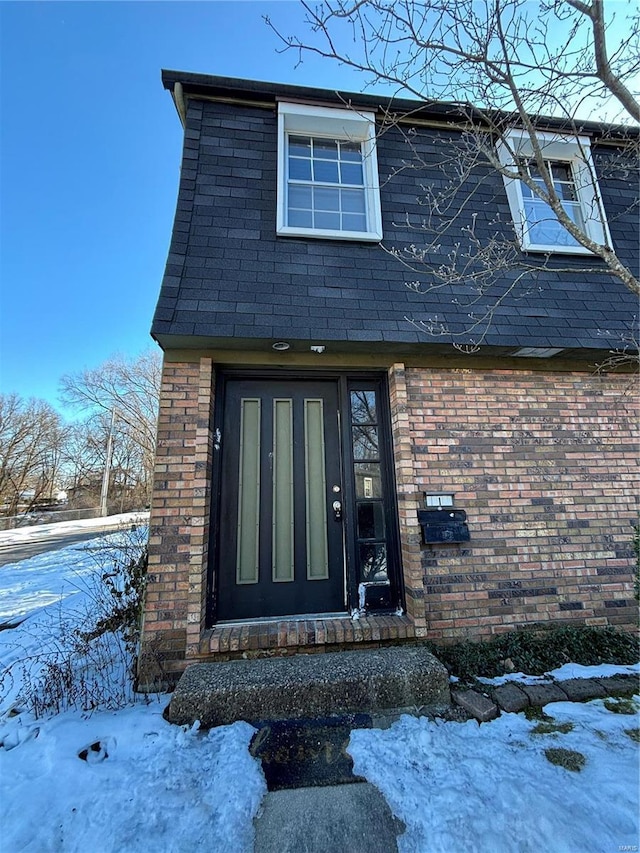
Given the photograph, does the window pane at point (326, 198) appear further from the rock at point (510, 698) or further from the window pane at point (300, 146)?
the rock at point (510, 698)

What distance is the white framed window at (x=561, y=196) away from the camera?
3691 millimetres

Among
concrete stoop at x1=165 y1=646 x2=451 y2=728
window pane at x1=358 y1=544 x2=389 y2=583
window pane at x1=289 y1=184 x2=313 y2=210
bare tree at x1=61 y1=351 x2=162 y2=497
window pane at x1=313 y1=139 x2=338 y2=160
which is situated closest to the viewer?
concrete stoop at x1=165 y1=646 x2=451 y2=728

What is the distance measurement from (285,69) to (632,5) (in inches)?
107

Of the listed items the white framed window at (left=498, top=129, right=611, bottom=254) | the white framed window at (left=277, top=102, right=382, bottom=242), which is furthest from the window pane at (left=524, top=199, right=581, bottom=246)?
the white framed window at (left=277, top=102, right=382, bottom=242)

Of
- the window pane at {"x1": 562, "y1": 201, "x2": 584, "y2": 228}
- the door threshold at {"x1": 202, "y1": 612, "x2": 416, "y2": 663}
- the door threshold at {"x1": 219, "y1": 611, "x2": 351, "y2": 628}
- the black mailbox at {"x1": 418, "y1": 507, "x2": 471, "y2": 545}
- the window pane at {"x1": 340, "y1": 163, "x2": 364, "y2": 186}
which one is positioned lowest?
the door threshold at {"x1": 202, "y1": 612, "x2": 416, "y2": 663}

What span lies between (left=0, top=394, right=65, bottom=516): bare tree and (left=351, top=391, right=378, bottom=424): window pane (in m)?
23.5

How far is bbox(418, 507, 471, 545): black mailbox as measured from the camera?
2.89m

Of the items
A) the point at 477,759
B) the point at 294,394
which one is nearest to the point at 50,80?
the point at 294,394

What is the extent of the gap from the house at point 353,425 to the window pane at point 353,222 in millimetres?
18

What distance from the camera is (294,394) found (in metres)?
3.19

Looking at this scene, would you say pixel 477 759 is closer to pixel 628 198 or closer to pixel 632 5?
pixel 632 5

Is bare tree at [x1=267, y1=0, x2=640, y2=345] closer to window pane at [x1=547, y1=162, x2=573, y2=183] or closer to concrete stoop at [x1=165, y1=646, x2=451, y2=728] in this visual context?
window pane at [x1=547, y1=162, x2=573, y2=183]

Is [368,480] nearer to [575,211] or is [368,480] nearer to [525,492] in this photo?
[525,492]

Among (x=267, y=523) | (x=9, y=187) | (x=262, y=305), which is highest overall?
(x=9, y=187)
